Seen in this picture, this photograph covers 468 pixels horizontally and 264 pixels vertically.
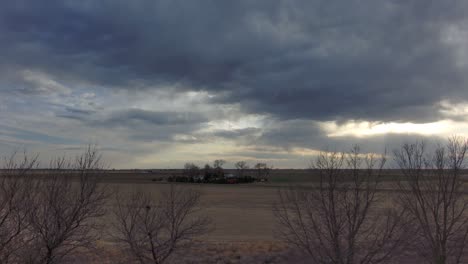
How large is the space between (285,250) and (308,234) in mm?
10990

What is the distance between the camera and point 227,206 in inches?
2016

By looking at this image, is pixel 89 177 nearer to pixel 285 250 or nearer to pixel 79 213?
pixel 79 213

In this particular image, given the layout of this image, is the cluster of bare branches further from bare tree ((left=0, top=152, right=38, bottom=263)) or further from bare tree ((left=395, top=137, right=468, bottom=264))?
bare tree ((left=395, top=137, right=468, bottom=264))

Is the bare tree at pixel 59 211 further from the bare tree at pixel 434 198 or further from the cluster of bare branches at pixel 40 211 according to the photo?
the bare tree at pixel 434 198

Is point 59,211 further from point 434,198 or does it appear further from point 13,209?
point 434,198

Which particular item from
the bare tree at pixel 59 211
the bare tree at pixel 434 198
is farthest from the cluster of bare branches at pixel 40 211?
the bare tree at pixel 434 198

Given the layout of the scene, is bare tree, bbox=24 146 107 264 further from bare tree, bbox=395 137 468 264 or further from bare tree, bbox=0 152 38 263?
bare tree, bbox=395 137 468 264

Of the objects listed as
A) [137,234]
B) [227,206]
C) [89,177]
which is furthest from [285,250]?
[227,206]

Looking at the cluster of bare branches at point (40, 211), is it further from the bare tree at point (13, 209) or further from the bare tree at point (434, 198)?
the bare tree at point (434, 198)

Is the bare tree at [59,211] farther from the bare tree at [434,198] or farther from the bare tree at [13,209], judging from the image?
the bare tree at [434,198]

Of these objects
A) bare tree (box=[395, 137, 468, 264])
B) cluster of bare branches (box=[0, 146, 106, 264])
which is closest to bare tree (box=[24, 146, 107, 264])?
cluster of bare branches (box=[0, 146, 106, 264])

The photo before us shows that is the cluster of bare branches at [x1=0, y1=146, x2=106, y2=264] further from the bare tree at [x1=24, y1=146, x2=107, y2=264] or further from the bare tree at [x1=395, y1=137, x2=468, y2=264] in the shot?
the bare tree at [x1=395, y1=137, x2=468, y2=264]

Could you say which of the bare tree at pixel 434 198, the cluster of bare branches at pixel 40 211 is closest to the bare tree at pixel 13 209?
the cluster of bare branches at pixel 40 211

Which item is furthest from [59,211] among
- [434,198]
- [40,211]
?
[434,198]
